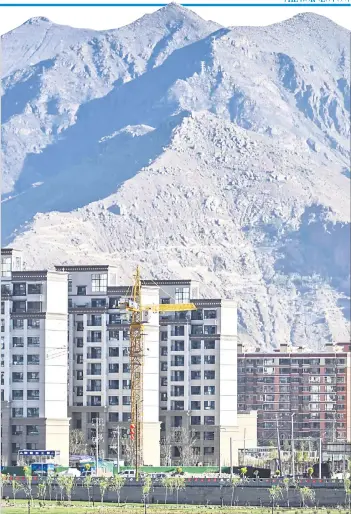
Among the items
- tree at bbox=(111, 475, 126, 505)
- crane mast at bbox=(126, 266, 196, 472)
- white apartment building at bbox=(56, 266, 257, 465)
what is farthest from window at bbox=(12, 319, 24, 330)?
tree at bbox=(111, 475, 126, 505)

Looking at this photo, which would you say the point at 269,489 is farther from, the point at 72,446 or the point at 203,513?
the point at 72,446

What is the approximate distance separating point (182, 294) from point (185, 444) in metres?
8.34

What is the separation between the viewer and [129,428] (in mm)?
96312

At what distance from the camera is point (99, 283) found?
318ft

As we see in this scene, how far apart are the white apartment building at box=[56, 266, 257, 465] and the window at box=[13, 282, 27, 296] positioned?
554cm

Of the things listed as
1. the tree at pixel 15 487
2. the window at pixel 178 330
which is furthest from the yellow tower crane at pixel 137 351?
the tree at pixel 15 487

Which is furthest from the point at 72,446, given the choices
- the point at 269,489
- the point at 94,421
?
the point at 269,489

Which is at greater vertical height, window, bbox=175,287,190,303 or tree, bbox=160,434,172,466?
window, bbox=175,287,190,303

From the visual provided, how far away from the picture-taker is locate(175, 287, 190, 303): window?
101125 mm

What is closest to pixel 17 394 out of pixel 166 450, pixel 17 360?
pixel 17 360

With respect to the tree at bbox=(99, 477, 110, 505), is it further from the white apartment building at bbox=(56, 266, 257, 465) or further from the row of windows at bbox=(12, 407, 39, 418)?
the white apartment building at bbox=(56, 266, 257, 465)

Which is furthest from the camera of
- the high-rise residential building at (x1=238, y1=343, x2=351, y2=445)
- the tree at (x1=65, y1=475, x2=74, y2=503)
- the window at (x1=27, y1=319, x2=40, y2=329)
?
the high-rise residential building at (x1=238, y1=343, x2=351, y2=445)

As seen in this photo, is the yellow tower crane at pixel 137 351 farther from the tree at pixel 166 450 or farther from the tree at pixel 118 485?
the tree at pixel 118 485

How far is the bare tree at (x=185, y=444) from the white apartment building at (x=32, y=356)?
967cm
